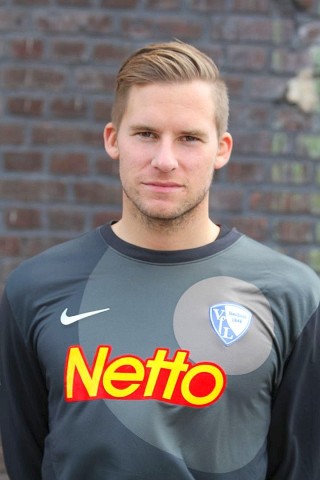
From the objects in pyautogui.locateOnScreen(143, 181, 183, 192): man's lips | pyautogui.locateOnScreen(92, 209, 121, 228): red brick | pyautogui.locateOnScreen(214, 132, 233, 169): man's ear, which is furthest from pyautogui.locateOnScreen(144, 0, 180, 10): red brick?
pyautogui.locateOnScreen(143, 181, 183, 192): man's lips

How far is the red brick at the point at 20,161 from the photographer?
3807mm

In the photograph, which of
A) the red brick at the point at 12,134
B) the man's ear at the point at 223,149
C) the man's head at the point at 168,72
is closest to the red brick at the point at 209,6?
the red brick at the point at 12,134

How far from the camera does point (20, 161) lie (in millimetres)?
3811

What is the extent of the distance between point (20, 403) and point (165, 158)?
878 mm

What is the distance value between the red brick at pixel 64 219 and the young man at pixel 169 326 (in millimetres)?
1259

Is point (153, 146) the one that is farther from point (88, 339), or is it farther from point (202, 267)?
point (88, 339)

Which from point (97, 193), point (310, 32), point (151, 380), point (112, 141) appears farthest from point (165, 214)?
point (310, 32)

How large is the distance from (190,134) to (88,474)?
0.92 metres

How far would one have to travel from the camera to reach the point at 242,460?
2.31 metres

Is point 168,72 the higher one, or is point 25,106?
point 168,72

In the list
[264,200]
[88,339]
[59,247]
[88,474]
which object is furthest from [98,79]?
[88,474]

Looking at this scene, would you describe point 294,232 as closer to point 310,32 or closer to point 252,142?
point 252,142

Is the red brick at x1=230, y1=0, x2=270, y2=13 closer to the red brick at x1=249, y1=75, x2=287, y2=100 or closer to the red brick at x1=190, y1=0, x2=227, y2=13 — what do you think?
the red brick at x1=190, y1=0, x2=227, y2=13

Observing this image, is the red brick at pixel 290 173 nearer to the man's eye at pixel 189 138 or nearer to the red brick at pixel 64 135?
the red brick at pixel 64 135
